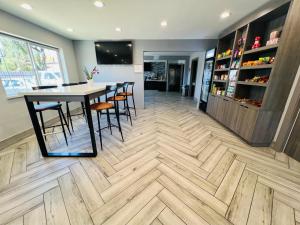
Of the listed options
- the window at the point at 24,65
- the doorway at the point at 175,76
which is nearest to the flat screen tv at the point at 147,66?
the doorway at the point at 175,76

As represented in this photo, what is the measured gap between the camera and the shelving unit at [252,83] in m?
2.15

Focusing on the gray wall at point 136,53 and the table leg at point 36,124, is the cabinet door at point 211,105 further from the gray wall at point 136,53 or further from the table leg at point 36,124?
the table leg at point 36,124

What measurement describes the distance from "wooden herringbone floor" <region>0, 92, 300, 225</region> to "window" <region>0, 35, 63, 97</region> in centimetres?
133

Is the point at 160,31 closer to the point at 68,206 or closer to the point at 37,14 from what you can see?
the point at 37,14

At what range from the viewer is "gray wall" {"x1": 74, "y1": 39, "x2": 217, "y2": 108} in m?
4.21

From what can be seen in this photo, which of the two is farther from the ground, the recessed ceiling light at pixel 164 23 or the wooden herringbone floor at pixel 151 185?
the recessed ceiling light at pixel 164 23

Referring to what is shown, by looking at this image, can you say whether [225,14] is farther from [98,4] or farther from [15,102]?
[15,102]

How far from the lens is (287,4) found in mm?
1832

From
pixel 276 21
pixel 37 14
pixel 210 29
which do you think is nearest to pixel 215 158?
pixel 276 21

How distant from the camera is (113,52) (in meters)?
4.29

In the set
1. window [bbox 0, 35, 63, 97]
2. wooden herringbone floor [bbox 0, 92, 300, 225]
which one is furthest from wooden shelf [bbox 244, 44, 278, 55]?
window [bbox 0, 35, 63, 97]

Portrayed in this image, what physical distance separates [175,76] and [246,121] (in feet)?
22.9

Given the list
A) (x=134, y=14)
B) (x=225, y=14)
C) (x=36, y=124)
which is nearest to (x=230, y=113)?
(x=225, y=14)

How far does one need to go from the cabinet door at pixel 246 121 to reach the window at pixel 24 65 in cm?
466
